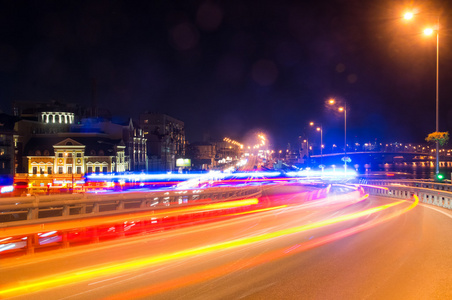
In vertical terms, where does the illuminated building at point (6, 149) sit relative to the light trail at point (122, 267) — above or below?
above

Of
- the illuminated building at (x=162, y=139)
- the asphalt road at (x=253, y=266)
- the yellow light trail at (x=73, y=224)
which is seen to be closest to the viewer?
the asphalt road at (x=253, y=266)

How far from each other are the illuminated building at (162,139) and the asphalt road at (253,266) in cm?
8789

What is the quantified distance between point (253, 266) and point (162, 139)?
103461 mm

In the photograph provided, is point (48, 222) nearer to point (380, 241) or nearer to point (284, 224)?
point (284, 224)

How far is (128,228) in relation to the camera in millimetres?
17203

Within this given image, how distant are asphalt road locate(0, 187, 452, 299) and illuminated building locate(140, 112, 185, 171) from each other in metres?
87.9

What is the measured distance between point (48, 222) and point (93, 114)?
9610 cm

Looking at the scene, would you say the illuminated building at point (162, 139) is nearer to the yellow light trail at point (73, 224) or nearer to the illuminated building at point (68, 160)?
the illuminated building at point (68, 160)

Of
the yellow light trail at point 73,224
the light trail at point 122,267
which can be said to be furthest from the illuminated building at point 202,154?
the light trail at point 122,267

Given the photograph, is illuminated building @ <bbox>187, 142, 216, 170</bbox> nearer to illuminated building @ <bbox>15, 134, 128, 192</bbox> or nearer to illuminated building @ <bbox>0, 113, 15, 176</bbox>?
illuminated building @ <bbox>15, 134, 128, 192</bbox>

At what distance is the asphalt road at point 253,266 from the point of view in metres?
7.22

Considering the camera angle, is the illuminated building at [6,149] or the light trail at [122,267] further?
the illuminated building at [6,149]

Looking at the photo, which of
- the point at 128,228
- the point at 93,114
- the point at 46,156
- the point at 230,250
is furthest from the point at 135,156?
the point at 230,250

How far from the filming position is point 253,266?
29.9 ft
